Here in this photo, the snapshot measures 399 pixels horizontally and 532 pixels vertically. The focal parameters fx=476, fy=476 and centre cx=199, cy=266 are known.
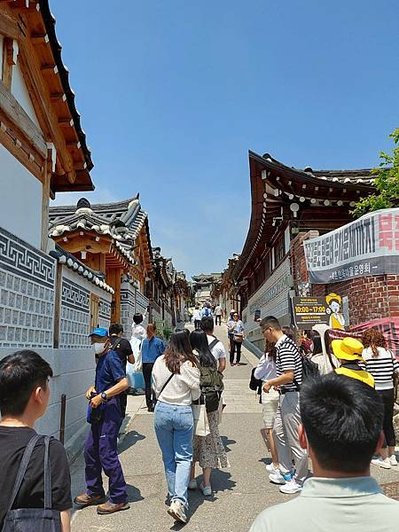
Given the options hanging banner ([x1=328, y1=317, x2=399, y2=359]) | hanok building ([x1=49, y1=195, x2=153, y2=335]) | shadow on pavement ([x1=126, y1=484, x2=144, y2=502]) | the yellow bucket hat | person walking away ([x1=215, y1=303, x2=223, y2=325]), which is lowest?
shadow on pavement ([x1=126, y1=484, x2=144, y2=502])

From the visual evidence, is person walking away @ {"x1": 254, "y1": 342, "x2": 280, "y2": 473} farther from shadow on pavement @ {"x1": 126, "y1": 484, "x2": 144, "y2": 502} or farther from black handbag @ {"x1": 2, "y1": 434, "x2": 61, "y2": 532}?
black handbag @ {"x1": 2, "y1": 434, "x2": 61, "y2": 532}

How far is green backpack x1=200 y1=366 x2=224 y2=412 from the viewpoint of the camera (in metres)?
5.30

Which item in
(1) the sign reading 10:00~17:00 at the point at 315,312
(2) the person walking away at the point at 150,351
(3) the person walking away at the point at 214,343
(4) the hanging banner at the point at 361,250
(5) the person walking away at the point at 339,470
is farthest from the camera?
(2) the person walking away at the point at 150,351

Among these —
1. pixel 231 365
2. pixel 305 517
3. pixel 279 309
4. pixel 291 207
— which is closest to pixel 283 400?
pixel 305 517

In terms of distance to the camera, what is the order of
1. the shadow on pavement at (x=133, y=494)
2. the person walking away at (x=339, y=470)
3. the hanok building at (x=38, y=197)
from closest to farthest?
the person walking away at (x=339, y=470) → the shadow on pavement at (x=133, y=494) → the hanok building at (x=38, y=197)

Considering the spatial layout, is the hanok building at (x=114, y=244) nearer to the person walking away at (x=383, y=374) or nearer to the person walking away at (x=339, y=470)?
the person walking away at (x=383, y=374)

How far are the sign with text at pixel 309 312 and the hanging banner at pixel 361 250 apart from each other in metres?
0.54

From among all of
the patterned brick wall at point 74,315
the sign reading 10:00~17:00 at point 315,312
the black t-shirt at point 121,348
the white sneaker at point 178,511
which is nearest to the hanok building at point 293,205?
the sign reading 10:00~17:00 at point 315,312

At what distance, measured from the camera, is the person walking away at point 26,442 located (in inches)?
81.0

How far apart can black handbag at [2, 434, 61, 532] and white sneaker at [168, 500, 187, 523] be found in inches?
100

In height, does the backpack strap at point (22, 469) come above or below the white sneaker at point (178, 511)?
above

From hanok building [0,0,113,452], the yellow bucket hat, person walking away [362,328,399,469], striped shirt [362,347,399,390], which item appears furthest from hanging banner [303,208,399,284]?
hanok building [0,0,113,452]

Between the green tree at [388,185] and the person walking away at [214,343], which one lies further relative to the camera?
the green tree at [388,185]

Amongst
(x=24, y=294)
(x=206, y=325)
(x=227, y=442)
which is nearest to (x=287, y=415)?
(x=206, y=325)
